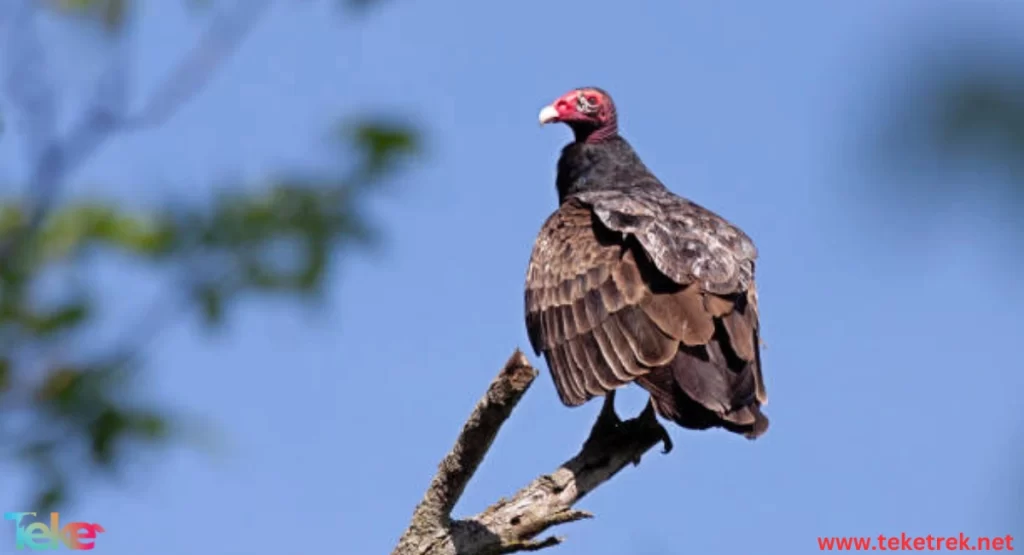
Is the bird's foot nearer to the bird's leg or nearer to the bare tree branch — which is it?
the bird's leg

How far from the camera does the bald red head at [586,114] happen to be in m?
8.12

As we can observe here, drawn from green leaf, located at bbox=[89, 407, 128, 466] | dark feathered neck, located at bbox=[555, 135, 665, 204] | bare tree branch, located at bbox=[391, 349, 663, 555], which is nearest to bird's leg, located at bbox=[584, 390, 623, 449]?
bare tree branch, located at bbox=[391, 349, 663, 555]

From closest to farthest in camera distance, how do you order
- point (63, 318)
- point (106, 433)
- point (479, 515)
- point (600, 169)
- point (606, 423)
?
1. point (63, 318)
2. point (106, 433)
3. point (479, 515)
4. point (606, 423)
5. point (600, 169)

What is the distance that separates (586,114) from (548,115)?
0.64 ft

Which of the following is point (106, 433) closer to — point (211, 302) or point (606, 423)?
point (211, 302)

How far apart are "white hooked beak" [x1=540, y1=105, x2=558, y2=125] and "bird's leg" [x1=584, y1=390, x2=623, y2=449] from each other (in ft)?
7.08

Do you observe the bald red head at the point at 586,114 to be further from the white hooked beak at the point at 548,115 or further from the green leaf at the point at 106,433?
the green leaf at the point at 106,433

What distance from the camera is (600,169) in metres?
7.80

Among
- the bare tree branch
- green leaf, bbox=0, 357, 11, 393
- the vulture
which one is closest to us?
green leaf, bbox=0, 357, 11, 393

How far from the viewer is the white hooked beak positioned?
8.14m

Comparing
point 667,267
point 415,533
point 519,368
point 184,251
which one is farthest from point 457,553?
point 184,251

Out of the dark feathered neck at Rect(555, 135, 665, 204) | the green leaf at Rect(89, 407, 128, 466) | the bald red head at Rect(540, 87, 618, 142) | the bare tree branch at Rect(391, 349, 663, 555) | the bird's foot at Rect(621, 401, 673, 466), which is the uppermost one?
the bald red head at Rect(540, 87, 618, 142)

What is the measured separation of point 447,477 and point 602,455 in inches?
28.1

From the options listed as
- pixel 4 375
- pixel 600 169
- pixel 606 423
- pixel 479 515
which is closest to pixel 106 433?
pixel 4 375
